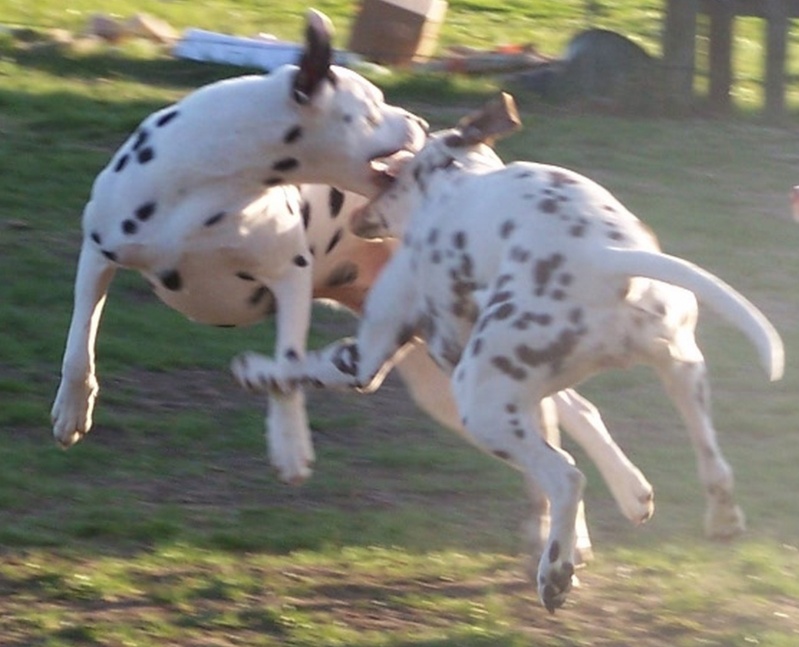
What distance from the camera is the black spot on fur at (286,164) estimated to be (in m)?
5.64

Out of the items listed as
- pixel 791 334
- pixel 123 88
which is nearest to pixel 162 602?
pixel 791 334

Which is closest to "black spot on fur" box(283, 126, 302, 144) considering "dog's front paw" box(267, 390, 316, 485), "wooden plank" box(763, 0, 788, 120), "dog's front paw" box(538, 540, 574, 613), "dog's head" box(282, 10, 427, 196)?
"dog's head" box(282, 10, 427, 196)

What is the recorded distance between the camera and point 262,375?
5754 millimetres

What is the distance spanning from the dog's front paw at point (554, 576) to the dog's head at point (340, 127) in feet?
4.74

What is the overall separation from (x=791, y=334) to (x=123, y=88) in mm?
5439

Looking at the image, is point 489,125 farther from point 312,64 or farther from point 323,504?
point 323,504

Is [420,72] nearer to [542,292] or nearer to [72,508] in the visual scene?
[72,508]

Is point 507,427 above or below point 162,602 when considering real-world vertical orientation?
above

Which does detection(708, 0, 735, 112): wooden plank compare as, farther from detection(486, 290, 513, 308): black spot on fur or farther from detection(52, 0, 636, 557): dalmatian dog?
detection(486, 290, 513, 308): black spot on fur

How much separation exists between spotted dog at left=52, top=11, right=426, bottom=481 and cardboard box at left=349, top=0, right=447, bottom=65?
7.99 metres

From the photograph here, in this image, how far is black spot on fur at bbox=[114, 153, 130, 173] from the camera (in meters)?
5.75

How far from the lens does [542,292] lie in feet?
15.7

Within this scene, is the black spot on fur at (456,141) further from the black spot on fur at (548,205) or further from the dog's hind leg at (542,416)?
the dog's hind leg at (542,416)

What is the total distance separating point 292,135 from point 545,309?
1247mm
